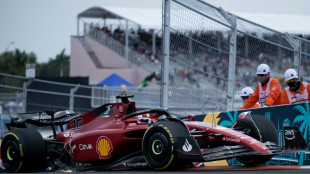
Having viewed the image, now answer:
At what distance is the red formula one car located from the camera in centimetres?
825

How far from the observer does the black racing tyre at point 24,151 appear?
31.7ft

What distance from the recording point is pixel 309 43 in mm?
13875

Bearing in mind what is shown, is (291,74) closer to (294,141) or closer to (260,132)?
(260,132)

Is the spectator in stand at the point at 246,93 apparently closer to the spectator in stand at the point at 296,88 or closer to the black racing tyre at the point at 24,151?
the spectator in stand at the point at 296,88

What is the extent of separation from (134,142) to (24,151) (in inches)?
69.7

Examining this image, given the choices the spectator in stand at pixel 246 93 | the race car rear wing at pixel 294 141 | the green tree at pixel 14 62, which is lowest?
the race car rear wing at pixel 294 141

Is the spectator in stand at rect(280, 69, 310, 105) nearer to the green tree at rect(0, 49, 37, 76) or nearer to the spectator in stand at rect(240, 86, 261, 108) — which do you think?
the spectator in stand at rect(240, 86, 261, 108)

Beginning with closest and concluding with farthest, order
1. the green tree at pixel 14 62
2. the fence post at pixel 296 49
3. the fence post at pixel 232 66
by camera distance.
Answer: the fence post at pixel 232 66, the fence post at pixel 296 49, the green tree at pixel 14 62

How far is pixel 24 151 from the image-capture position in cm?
966

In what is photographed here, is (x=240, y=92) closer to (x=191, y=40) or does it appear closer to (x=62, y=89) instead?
(x=191, y=40)

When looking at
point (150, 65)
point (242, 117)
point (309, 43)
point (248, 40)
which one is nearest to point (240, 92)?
point (248, 40)

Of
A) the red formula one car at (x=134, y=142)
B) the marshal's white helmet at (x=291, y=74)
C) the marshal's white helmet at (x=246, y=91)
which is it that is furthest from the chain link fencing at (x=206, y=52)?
the red formula one car at (x=134, y=142)

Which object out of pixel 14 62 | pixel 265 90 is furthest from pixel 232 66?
pixel 14 62

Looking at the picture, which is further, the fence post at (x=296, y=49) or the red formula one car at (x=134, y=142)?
the fence post at (x=296, y=49)
